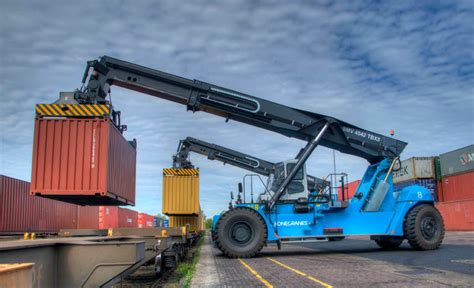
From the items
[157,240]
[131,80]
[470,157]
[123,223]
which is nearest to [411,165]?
[470,157]

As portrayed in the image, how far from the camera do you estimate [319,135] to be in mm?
14023

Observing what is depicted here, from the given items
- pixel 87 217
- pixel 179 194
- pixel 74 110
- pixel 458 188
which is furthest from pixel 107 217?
pixel 458 188

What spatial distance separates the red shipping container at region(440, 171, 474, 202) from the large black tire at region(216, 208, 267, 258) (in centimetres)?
2630

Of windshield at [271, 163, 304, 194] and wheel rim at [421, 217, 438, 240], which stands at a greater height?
windshield at [271, 163, 304, 194]

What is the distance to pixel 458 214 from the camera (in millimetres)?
33062

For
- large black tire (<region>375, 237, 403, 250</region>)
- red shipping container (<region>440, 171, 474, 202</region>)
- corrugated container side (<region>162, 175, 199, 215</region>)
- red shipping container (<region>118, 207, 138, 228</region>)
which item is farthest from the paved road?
red shipping container (<region>440, 171, 474, 202</region>)

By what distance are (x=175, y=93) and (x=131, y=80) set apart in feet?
4.72

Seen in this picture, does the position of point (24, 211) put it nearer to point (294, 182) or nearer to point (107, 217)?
point (294, 182)

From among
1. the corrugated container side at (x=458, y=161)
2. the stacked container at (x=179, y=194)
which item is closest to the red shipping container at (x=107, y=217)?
the stacked container at (x=179, y=194)

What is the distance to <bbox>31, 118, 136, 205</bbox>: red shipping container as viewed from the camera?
8723 mm

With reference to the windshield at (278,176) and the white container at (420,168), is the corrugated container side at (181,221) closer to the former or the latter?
the windshield at (278,176)

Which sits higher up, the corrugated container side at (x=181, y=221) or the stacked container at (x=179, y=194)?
the stacked container at (x=179, y=194)

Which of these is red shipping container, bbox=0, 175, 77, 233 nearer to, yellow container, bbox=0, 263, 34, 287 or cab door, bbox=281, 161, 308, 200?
cab door, bbox=281, 161, 308, 200

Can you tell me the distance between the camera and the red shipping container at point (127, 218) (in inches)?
1205
